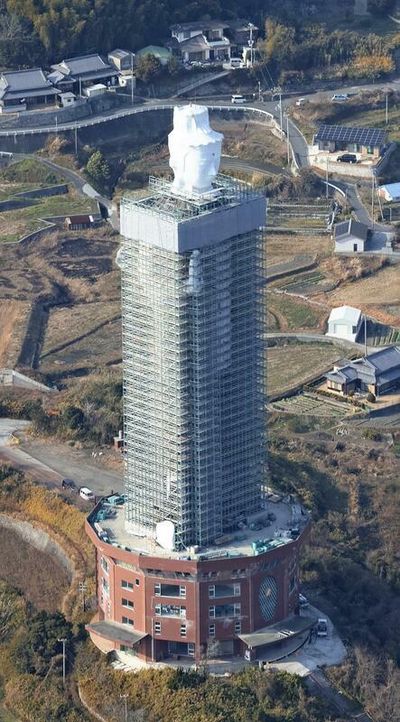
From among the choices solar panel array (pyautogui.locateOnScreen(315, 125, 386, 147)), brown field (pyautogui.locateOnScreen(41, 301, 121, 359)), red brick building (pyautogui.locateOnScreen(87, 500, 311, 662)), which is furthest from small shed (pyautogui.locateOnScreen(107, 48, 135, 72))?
red brick building (pyautogui.locateOnScreen(87, 500, 311, 662))

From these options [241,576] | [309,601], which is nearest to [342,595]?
[309,601]

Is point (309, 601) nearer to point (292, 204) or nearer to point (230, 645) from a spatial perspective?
point (230, 645)

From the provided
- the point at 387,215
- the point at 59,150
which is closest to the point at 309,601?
the point at 387,215

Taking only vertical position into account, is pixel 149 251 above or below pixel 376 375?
above

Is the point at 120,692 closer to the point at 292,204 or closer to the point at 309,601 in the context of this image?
the point at 309,601

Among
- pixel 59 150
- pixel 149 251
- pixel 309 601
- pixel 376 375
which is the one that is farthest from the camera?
pixel 59 150

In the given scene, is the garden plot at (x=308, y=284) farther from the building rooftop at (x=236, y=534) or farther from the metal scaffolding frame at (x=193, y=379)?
the metal scaffolding frame at (x=193, y=379)

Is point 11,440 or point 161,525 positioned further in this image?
point 11,440

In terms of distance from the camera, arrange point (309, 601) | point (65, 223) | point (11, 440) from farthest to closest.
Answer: point (65, 223)
point (11, 440)
point (309, 601)
